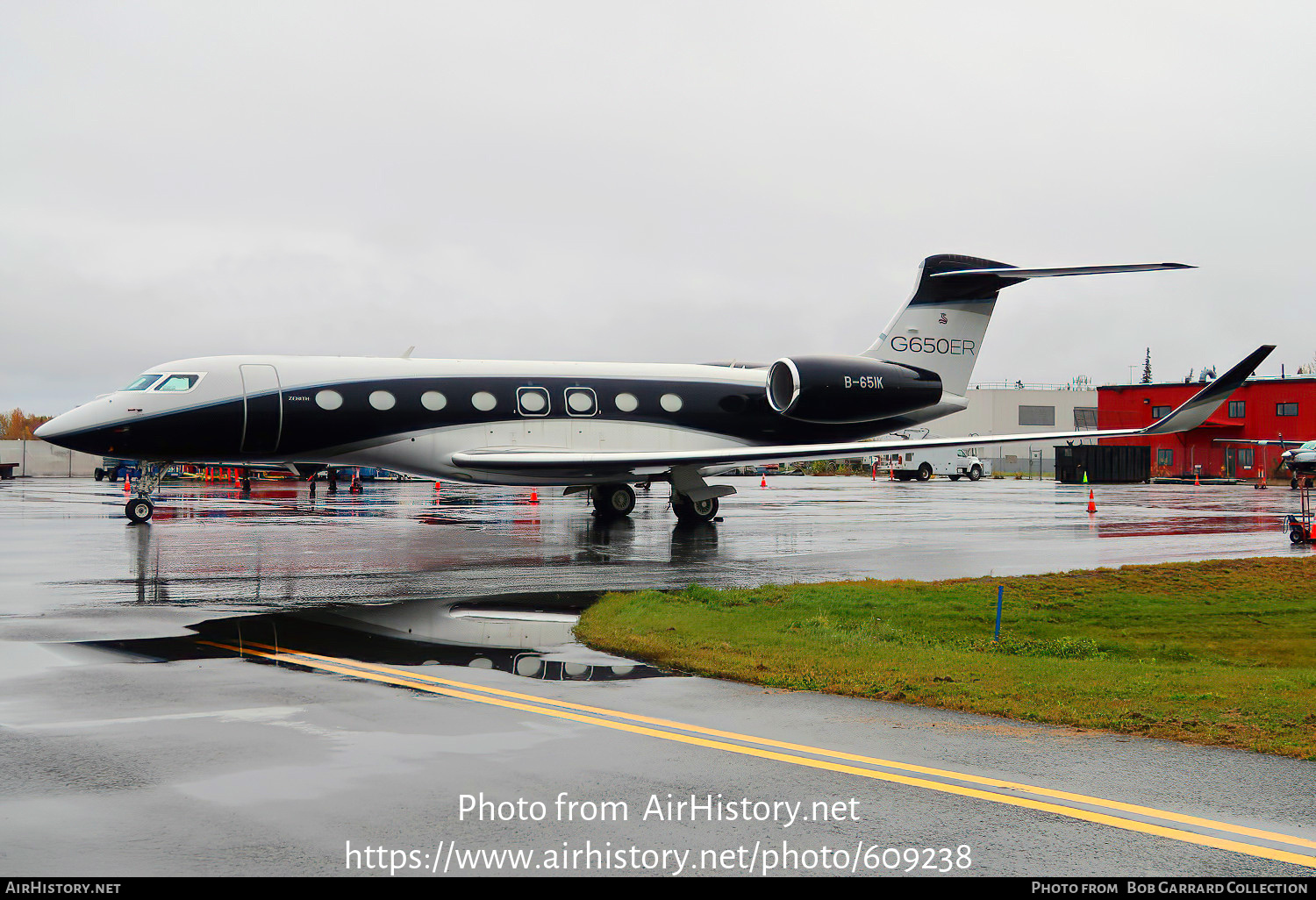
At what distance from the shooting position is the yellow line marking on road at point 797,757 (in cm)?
488

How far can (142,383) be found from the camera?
22250mm

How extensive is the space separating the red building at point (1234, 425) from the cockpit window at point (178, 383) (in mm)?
61353

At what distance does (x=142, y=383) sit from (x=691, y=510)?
12463mm

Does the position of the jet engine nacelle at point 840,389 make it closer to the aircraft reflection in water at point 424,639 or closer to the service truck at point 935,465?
the aircraft reflection in water at point 424,639

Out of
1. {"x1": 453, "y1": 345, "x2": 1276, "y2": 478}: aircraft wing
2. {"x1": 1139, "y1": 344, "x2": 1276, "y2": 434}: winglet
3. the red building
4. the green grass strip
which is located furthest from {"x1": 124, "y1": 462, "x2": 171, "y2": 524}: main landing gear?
the red building

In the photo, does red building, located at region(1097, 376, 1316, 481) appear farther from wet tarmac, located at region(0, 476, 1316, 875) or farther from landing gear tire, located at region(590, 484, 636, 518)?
wet tarmac, located at region(0, 476, 1316, 875)

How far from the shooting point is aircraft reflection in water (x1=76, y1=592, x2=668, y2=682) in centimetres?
A: 927

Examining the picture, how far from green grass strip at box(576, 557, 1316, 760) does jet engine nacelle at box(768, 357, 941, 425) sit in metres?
10.1

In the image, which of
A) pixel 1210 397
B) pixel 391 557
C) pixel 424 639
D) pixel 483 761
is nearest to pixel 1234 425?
pixel 1210 397

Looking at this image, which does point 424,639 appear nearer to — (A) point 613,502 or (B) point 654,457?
(B) point 654,457

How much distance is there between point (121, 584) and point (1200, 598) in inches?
569

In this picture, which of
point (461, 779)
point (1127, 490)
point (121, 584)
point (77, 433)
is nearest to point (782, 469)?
point (1127, 490)

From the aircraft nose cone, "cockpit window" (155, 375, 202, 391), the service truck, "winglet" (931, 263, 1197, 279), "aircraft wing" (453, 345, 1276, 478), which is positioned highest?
"winglet" (931, 263, 1197, 279)

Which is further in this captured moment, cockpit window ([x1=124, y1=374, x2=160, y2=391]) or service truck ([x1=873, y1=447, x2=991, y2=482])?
service truck ([x1=873, y1=447, x2=991, y2=482])
